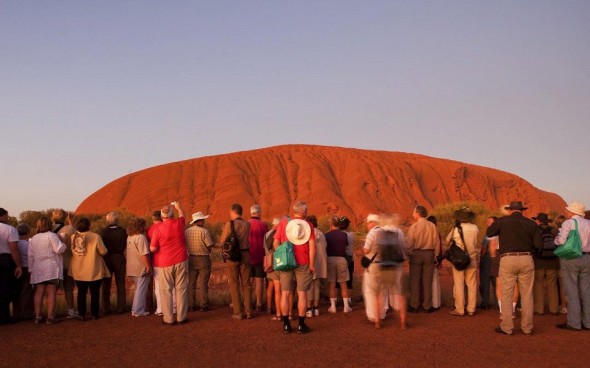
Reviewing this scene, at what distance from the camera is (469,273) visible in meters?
10.3

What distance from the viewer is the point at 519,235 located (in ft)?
Answer: 28.1

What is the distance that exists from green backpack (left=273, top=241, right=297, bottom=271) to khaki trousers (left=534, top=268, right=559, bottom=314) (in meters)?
5.33

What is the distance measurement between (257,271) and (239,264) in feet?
1.92

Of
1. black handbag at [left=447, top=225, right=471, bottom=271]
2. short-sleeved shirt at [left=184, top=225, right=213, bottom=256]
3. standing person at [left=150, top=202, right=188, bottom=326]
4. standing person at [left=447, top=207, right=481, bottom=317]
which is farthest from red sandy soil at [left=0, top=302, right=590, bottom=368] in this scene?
short-sleeved shirt at [left=184, top=225, right=213, bottom=256]

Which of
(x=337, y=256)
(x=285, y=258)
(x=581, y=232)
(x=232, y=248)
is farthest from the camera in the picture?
(x=337, y=256)

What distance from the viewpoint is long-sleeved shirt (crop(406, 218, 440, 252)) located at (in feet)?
34.1

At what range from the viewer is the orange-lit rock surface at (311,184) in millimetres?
56062

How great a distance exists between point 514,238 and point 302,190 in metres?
49.2

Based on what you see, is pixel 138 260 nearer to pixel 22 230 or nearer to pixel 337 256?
pixel 22 230

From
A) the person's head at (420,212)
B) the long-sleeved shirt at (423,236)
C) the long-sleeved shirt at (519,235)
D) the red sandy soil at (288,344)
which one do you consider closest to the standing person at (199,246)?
the red sandy soil at (288,344)

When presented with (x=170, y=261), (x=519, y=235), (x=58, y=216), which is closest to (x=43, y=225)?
(x=58, y=216)

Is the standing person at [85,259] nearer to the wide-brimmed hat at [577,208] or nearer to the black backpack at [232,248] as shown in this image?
the black backpack at [232,248]

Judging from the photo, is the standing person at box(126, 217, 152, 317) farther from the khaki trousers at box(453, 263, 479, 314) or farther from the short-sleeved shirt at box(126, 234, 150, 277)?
the khaki trousers at box(453, 263, 479, 314)

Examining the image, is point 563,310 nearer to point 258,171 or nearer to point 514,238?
point 514,238
